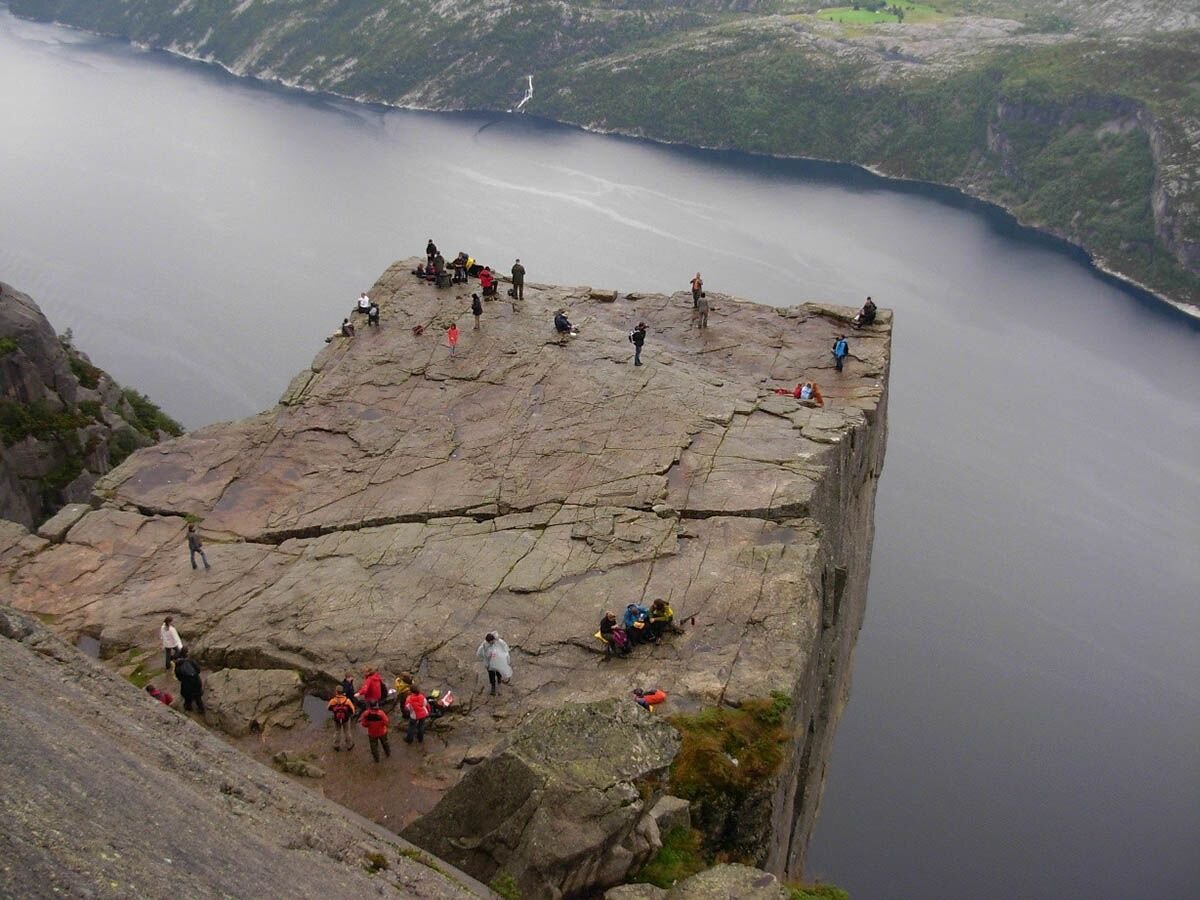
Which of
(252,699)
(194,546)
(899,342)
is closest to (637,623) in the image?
(252,699)

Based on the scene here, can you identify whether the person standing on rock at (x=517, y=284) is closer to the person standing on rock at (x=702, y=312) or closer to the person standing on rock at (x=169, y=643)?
the person standing on rock at (x=702, y=312)

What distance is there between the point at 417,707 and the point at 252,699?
484 cm

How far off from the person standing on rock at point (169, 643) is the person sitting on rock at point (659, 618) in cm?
1228

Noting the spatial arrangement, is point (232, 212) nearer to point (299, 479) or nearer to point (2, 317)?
point (2, 317)

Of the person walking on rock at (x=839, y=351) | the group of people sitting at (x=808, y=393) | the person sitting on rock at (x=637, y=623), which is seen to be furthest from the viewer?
the person walking on rock at (x=839, y=351)

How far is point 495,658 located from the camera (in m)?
25.2

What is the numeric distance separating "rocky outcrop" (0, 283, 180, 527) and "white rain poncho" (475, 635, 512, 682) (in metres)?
42.2

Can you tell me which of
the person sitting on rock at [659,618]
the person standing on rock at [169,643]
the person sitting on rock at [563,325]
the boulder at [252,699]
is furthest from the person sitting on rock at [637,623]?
the person sitting on rock at [563,325]

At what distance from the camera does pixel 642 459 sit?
35.1 metres

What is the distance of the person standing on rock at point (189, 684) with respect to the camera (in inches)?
969

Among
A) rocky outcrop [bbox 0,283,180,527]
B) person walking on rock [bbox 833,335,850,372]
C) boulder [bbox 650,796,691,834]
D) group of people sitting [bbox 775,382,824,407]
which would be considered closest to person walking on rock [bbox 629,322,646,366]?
group of people sitting [bbox 775,382,824,407]

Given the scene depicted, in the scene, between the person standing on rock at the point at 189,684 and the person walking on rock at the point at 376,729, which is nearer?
the person walking on rock at the point at 376,729

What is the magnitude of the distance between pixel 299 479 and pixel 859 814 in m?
35.0

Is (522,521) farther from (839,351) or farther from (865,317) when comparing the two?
(865,317)
